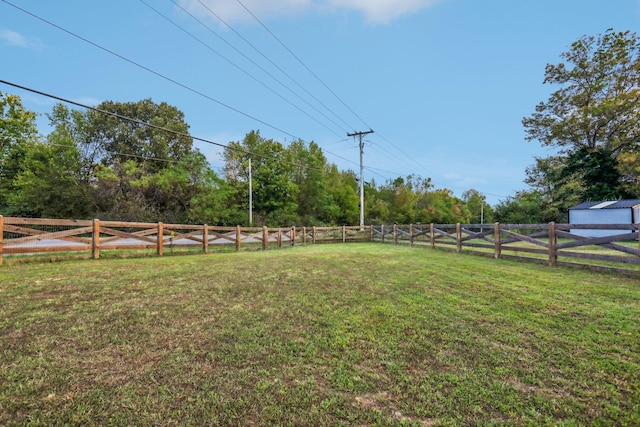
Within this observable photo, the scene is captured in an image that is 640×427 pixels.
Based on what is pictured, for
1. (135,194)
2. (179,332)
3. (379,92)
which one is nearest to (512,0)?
(379,92)

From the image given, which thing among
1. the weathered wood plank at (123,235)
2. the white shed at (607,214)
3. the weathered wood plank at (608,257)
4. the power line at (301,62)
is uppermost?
the power line at (301,62)

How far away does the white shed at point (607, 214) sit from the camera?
16.5 metres

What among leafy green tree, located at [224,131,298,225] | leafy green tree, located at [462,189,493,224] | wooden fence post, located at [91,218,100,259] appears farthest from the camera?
leafy green tree, located at [462,189,493,224]

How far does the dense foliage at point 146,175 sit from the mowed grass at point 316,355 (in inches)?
477

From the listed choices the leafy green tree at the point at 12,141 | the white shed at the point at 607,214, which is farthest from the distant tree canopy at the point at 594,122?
the leafy green tree at the point at 12,141

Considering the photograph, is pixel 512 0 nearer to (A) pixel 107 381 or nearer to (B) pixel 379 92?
(B) pixel 379 92

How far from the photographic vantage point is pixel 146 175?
23.8m

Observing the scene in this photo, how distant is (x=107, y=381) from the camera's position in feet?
6.46

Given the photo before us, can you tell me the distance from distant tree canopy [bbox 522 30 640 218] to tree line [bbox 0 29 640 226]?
0.29 feet

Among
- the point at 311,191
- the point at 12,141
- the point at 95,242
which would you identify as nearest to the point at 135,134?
the point at 12,141

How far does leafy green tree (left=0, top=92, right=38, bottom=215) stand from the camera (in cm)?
2028

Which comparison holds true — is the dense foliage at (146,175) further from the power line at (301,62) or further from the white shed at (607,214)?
the white shed at (607,214)

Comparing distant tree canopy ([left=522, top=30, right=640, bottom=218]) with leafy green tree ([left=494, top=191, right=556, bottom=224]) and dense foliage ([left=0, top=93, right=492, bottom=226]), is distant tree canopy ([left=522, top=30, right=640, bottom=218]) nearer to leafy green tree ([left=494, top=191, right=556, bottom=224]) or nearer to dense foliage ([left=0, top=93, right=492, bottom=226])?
leafy green tree ([left=494, top=191, right=556, bottom=224])

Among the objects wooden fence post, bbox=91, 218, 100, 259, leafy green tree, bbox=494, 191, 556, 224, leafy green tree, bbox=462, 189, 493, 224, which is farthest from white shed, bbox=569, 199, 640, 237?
leafy green tree, bbox=462, 189, 493, 224
